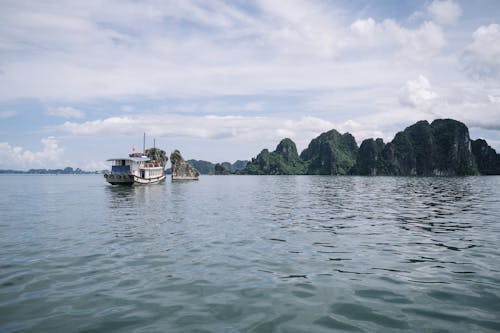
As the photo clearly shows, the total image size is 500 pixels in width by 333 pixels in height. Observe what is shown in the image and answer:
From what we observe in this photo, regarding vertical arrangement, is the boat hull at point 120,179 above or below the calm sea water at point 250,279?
above

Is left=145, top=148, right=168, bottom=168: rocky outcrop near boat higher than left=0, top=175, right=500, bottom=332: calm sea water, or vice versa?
left=145, top=148, right=168, bottom=168: rocky outcrop near boat

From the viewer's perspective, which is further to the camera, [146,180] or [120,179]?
[146,180]

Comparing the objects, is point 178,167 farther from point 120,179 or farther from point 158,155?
point 120,179

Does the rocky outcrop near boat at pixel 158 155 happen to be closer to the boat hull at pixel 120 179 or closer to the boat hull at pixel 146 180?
the boat hull at pixel 146 180

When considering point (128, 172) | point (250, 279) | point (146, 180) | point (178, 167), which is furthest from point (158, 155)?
point (250, 279)

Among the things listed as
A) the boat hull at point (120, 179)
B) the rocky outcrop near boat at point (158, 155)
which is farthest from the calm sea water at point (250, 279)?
the rocky outcrop near boat at point (158, 155)

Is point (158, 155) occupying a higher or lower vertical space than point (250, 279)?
higher

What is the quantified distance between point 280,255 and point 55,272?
296 inches

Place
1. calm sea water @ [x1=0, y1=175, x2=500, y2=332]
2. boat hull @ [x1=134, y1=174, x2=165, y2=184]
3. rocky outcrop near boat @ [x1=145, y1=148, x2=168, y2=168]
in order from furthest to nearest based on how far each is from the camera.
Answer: rocky outcrop near boat @ [x1=145, y1=148, x2=168, y2=168], boat hull @ [x1=134, y1=174, x2=165, y2=184], calm sea water @ [x1=0, y1=175, x2=500, y2=332]

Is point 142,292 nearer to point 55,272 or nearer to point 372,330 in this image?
point 55,272

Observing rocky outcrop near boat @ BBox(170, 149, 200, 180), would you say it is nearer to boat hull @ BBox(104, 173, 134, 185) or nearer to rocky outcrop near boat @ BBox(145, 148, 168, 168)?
rocky outcrop near boat @ BBox(145, 148, 168, 168)

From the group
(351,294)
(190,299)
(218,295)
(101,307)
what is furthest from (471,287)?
(101,307)

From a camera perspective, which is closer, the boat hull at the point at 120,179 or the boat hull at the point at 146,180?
the boat hull at the point at 120,179

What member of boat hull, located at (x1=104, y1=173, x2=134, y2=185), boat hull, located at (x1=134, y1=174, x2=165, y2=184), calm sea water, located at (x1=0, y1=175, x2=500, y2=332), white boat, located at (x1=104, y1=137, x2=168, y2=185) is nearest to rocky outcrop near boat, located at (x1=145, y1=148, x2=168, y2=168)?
boat hull, located at (x1=134, y1=174, x2=165, y2=184)
